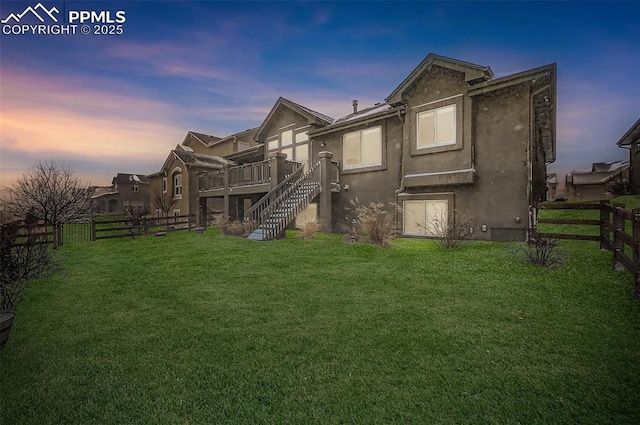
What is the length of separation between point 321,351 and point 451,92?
11838 mm

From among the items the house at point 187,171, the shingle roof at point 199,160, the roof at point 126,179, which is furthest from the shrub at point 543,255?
the roof at point 126,179

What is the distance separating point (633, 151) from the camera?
821 inches

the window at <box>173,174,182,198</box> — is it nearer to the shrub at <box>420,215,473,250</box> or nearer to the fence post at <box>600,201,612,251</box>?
the shrub at <box>420,215,473,250</box>

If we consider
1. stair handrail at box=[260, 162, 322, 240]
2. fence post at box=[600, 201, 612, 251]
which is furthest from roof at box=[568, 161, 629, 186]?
stair handrail at box=[260, 162, 322, 240]

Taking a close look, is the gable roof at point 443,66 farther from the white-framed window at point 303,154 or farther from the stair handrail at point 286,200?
the white-framed window at point 303,154

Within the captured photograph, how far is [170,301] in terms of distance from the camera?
525cm

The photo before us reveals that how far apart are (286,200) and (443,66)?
28.9ft

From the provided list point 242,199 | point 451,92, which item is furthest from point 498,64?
point 242,199

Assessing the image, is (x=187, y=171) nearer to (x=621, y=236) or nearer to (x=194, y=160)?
(x=194, y=160)

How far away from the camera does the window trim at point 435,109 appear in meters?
11.3

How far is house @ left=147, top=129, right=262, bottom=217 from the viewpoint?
2467cm

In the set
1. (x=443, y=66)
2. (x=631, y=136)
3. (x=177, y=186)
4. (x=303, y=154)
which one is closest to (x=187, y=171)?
(x=177, y=186)

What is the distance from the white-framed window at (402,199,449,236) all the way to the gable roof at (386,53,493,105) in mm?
4871

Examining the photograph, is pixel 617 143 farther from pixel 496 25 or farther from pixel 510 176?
pixel 496 25
